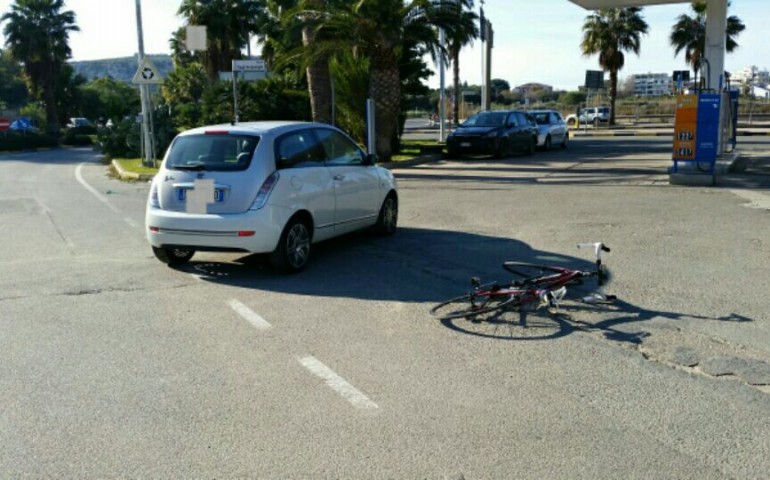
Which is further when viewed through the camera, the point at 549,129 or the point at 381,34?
the point at 549,129

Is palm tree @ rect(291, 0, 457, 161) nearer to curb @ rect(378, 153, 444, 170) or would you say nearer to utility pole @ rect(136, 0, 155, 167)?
curb @ rect(378, 153, 444, 170)

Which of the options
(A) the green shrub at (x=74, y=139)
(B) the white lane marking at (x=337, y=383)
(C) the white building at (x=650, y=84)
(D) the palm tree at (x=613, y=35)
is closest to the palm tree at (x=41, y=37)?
(A) the green shrub at (x=74, y=139)

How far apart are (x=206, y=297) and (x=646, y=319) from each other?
4093 millimetres

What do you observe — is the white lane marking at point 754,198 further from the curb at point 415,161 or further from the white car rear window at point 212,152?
the curb at point 415,161

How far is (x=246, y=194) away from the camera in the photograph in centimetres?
793

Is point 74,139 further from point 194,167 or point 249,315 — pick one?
point 249,315

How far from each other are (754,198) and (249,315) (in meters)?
10.4

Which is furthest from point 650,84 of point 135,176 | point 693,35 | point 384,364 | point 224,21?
point 384,364

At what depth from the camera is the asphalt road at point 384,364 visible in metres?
3.95

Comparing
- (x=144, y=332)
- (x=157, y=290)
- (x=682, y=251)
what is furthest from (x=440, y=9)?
(x=144, y=332)

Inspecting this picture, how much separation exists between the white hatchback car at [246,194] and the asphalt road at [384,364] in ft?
1.35

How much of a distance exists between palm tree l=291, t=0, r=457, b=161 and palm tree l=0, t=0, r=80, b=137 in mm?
32684

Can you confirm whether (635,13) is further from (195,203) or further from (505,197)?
(195,203)

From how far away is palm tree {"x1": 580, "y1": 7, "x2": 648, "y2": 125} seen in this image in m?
51.2
